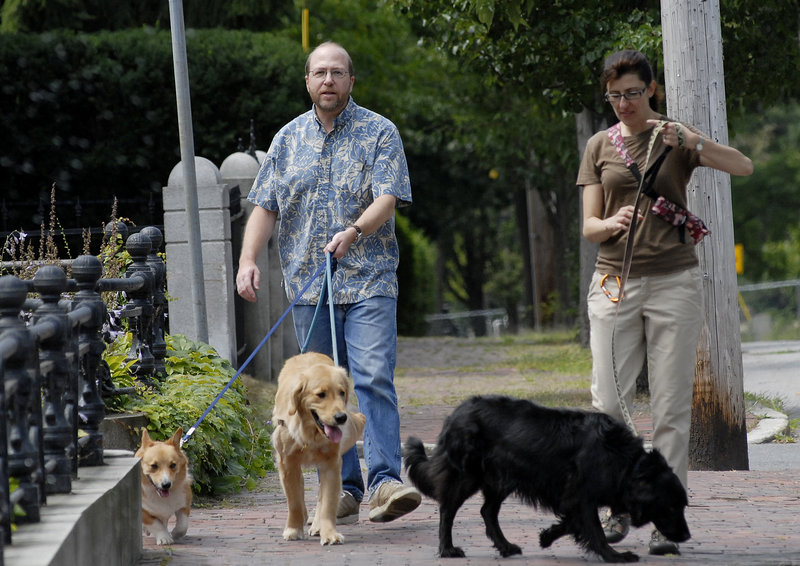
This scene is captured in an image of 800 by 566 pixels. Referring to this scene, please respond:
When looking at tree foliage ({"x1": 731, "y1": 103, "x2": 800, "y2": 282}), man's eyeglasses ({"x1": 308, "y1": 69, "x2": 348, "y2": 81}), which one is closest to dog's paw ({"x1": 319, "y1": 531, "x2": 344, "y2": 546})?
man's eyeglasses ({"x1": 308, "y1": 69, "x2": 348, "y2": 81})

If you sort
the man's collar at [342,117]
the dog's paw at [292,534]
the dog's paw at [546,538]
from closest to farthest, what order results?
the dog's paw at [546,538]
the dog's paw at [292,534]
the man's collar at [342,117]

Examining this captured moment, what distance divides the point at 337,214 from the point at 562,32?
6.69 metres

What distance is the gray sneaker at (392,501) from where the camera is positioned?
16.8ft

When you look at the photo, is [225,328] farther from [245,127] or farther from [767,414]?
[245,127]

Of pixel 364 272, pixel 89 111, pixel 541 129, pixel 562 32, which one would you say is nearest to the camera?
pixel 364 272

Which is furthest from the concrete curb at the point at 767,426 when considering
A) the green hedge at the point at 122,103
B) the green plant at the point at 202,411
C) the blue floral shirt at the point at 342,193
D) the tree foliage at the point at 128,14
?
the tree foliage at the point at 128,14

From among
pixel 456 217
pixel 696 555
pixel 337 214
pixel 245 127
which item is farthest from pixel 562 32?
pixel 456 217

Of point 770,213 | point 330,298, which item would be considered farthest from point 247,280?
point 770,213

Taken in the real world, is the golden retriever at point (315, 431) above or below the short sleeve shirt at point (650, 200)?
below

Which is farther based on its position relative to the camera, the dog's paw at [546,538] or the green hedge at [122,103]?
the green hedge at [122,103]

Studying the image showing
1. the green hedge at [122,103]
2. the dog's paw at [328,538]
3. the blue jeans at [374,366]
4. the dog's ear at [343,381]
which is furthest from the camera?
the green hedge at [122,103]

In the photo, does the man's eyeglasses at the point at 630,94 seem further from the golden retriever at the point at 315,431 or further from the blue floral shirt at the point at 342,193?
the golden retriever at the point at 315,431

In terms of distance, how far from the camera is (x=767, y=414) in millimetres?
9516

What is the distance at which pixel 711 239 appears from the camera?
274 inches
